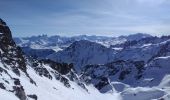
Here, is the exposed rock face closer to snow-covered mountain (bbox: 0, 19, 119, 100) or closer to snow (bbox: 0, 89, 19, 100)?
snow-covered mountain (bbox: 0, 19, 119, 100)

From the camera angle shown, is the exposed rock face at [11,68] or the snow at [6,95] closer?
the snow at [6,95]

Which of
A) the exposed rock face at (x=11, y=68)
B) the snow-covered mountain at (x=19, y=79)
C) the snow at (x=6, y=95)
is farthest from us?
the exposed rock face at (x=11, y=68)

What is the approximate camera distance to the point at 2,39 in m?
160

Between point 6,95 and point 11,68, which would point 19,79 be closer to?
point 11,68

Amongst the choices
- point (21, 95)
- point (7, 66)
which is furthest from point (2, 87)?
point (7, 66)

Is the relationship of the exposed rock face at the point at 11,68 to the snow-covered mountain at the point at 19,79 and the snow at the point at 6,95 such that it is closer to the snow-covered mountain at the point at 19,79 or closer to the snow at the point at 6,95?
the snow-covered mountain at the point at 19,79

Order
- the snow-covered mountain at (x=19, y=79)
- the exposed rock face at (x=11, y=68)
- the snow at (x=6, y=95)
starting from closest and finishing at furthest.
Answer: the snow at (x=6, y=95) < the snow-covered mountain at (x=19, y=79) < the exposed rock face at (x=11, y=68)

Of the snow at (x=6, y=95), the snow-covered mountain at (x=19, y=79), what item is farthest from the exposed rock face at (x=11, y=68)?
the snow at (x=6, y=95)

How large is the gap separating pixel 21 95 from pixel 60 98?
49.9 metres

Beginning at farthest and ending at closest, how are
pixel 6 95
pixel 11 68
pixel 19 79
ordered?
pixel 11 68
pixel 19 79
pixel 6 95

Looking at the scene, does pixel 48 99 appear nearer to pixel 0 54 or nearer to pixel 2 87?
pixel 0 54

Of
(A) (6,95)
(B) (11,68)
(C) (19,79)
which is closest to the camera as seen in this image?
(A) (6,95)

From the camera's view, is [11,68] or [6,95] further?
[11,68]

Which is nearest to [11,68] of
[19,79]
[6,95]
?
[19,79]
